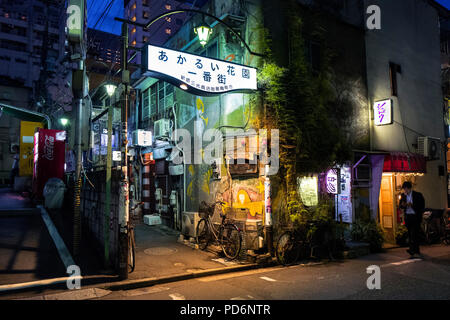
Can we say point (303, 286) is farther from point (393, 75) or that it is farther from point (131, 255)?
point (393, 75)

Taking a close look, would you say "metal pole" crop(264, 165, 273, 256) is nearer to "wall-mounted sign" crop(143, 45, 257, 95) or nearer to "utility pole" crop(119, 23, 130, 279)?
"wall-mounted sign" crop(143, 45, 257, 95)

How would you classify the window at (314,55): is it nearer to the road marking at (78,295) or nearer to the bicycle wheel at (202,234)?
the bicycle wheel at (202,234)

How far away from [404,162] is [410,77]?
523cm

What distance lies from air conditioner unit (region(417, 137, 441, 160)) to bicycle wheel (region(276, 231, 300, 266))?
9.49 m

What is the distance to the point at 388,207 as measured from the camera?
14.1 m

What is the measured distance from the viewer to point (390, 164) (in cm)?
1310

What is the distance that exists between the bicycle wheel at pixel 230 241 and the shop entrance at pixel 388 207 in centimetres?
819

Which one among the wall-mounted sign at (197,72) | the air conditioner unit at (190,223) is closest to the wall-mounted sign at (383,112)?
the wall-mounted sign at (197,72)

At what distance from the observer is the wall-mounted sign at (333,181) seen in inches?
475

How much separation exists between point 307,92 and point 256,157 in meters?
3.21

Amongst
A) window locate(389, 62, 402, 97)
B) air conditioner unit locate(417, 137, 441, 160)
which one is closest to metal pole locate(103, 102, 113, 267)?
window locate(389, 62, 402, 97)

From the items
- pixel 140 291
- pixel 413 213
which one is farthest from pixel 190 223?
pixel 413 213
